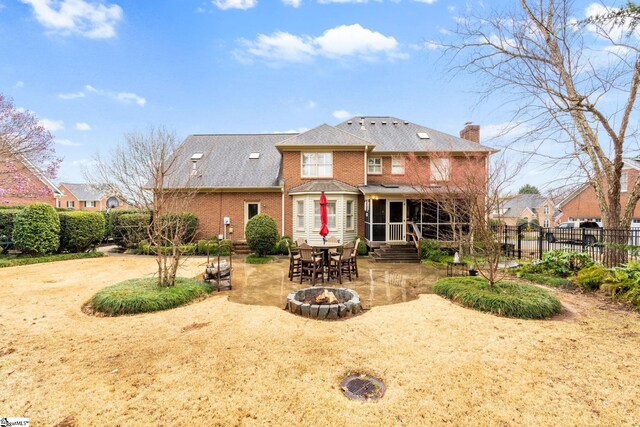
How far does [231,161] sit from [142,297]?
43.1 ft

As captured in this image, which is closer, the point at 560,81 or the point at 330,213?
the point at 560,81

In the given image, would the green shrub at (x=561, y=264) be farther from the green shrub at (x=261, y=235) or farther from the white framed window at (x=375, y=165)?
the green shrub at (x=261, y=235)

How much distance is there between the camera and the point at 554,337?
178 inches

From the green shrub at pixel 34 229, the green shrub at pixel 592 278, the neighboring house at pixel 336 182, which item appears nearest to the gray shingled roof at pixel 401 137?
the neighboring house at pixel 336 182

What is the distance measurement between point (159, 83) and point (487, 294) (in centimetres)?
1982

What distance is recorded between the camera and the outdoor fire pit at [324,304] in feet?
17.7

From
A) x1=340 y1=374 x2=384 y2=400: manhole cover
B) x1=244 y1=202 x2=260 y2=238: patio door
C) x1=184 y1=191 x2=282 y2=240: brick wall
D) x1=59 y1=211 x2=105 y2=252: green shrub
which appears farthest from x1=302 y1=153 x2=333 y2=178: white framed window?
x1=340 y1=374 x2=384 y2=400: manhole cover

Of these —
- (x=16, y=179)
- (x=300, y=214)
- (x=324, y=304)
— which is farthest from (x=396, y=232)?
(x=16, y=179)

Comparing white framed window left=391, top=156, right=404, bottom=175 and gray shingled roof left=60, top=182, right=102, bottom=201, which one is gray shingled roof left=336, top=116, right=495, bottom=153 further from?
gray shingled roof left=60, top=182, right=102, bottom=201

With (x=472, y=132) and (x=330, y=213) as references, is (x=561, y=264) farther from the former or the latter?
(x=472, y=132)

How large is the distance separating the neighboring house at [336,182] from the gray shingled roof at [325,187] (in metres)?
0.05

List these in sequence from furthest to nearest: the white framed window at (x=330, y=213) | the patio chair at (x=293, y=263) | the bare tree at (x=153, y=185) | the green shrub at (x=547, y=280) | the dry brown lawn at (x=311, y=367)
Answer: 1. the white framed window at (x=330, y=213)
2. the patio chair at (x=293, y=263)
3. the green shrub at (x=547, y=280)
4. the bare tree at (x=153, y=185)
5. the dry brown lawn at (x=311, y=367)

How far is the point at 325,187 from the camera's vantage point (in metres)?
14.0

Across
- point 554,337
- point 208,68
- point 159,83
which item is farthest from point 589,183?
point 159,83
